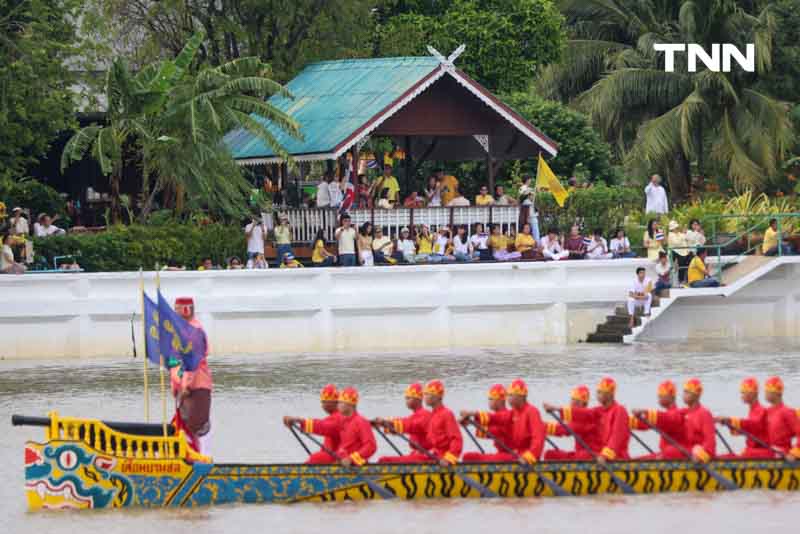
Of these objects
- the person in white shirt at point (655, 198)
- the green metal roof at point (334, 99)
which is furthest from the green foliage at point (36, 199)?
the person in white shirt at point (655, 198)

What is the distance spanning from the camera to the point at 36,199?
38.5 m

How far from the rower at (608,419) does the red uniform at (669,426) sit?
0.47ft

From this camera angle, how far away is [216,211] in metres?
38.2

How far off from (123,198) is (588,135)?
1262cm

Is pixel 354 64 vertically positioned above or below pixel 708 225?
above

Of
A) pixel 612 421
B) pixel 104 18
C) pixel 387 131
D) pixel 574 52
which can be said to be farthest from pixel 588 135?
pixel 612 421

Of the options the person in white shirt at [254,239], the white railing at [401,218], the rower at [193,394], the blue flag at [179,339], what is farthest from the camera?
the white railing at [401,218]

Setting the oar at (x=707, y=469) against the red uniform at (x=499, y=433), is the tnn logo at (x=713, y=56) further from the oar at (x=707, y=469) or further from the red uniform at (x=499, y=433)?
the red uniform at (x=499, y=433)

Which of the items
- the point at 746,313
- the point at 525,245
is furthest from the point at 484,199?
the point at 746,313

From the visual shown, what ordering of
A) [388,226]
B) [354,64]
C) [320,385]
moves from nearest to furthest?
[320,385], [388,226], [354,64]

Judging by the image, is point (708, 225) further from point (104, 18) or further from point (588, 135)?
point (104, 18)

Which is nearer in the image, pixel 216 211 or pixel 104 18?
pixel 216 211

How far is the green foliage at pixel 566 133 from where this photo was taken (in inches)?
1764

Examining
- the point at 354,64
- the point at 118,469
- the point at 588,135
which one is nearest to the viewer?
the point at 118,469
